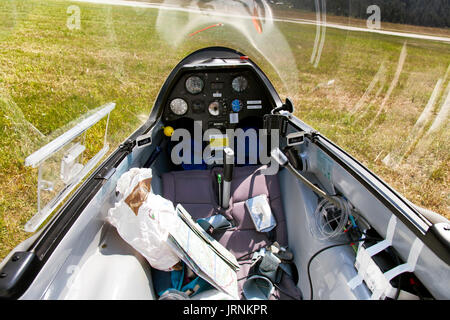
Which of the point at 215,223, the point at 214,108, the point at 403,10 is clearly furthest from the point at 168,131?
the point at 403,10

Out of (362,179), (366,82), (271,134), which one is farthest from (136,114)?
(366,82)

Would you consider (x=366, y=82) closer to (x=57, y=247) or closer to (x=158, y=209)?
(x=158, y=209)

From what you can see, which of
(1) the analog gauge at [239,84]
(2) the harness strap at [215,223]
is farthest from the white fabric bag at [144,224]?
(1) the analog gauge at [239,84]

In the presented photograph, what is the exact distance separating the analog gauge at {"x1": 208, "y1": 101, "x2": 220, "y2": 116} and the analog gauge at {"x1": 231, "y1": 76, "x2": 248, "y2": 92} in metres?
0.23

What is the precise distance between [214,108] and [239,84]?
1.11 ft

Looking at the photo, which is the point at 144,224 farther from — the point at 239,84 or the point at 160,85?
the point at 160,85

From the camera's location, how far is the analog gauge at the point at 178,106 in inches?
99.9

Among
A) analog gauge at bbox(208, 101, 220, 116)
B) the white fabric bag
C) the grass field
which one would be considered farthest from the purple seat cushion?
analog gauge at bbox(208, 101, 220, 116)

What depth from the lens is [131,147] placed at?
169 centimetres

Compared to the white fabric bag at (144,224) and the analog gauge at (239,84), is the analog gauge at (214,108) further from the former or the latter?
the white fabric bag at (144,224)

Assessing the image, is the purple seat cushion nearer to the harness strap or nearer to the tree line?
the harness strap

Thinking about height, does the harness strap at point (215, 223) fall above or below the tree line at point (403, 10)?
below

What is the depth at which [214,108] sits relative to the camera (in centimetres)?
263
